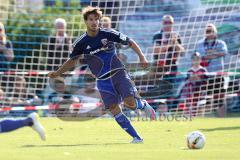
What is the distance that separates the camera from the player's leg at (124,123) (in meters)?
11.3

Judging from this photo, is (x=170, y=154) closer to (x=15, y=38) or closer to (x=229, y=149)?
(x=229, y=149)

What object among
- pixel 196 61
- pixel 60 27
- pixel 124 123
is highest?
pixel 60 27

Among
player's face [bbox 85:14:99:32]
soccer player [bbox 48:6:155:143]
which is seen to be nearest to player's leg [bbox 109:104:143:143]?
soccer player [bbox 48:6:155:143]

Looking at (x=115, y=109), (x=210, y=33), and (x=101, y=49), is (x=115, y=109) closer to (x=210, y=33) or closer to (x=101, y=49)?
(x=101, y=49)

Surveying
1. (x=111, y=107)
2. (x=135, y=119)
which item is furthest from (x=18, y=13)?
(x=111, y=107)

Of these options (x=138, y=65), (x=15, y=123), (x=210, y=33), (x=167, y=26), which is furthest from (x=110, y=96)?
(x=210, y=33)

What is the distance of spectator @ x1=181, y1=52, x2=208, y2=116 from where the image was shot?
59.6 ft

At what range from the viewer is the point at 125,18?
18.9 m

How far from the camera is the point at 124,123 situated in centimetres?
1155

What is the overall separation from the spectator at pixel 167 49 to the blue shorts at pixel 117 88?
610 centimetres

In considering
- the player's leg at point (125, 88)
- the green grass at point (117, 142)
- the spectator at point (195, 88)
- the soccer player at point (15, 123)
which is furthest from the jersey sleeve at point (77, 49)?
the spectator at point (195, 88)

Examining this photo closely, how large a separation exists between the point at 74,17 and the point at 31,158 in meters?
10.8

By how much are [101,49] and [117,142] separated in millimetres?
1569

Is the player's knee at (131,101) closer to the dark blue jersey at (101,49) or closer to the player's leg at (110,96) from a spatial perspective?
the player's leg at (110,96)
